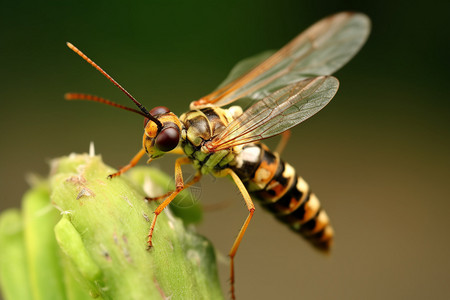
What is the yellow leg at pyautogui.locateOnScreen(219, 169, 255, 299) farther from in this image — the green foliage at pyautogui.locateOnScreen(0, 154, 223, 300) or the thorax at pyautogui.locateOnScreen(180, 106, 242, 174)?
the green foliage at pyautogui.locateOnScreen(0, 154, 223, 300)

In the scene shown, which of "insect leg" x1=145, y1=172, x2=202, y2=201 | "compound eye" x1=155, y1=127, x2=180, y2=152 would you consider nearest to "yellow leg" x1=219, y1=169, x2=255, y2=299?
"insect leg" x1=145, y1=172, x2=202, y2=201

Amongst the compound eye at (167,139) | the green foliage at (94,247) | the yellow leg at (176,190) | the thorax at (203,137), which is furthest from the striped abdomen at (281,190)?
the green foliage at (94,247)

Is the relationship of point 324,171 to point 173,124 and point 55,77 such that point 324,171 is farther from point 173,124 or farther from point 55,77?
point 173,124

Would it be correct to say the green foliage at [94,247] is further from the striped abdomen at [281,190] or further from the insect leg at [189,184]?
the striped abdomen at [281,190]

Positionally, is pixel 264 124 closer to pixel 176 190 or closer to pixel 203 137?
pixel 203 137

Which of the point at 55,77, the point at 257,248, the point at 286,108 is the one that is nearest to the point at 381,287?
the point at 257,248

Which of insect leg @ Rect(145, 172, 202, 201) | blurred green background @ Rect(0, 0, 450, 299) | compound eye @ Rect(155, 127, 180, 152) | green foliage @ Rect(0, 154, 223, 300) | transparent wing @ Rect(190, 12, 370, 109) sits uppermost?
blurred green background @ Rect(0, 0, 450, 299)
